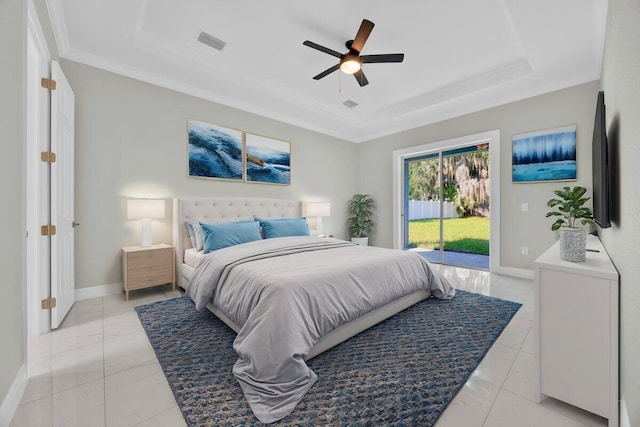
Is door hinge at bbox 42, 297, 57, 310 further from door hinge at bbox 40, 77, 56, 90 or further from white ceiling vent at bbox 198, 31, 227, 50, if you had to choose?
white ceiling vent at bbox 198, 31, 227, 50

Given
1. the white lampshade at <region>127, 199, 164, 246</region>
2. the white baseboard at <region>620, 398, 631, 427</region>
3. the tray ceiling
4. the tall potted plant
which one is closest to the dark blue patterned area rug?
the white baseboard at <region>620, 398, 631, 427</region>

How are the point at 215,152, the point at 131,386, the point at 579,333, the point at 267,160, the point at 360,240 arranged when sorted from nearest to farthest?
1. the point at 579,333
2. the point at 131,386
3. the point at 215,152
4. the point at 267,160
5. the point at 360,240

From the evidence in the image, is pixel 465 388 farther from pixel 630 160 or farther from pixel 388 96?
pixel 388 96

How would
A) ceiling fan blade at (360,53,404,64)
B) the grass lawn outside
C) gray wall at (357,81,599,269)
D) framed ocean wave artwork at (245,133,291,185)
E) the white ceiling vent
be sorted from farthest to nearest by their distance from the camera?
the grass lawn outside < framed ocean wave artwork at (245,133,291,185) < gray wall at (357,81,599,269) < the white ceiling vent < ceiling fan blade at (360,53,404,64)

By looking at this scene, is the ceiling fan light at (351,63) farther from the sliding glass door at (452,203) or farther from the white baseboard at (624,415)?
the white baseboard at (624,415)

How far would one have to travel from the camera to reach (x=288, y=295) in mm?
1726

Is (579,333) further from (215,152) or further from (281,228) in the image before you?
(215,152)

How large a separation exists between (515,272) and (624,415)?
3159 millimetres

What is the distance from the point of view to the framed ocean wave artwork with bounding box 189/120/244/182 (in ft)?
12.3

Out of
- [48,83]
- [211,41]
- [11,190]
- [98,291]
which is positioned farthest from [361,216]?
[11,190]

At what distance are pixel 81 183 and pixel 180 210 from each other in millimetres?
1016

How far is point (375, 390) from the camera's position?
5.01ft

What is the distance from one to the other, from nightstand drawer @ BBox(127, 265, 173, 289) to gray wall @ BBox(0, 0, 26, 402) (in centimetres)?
142

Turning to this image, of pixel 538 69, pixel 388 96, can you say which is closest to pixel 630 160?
pixel 538 69
